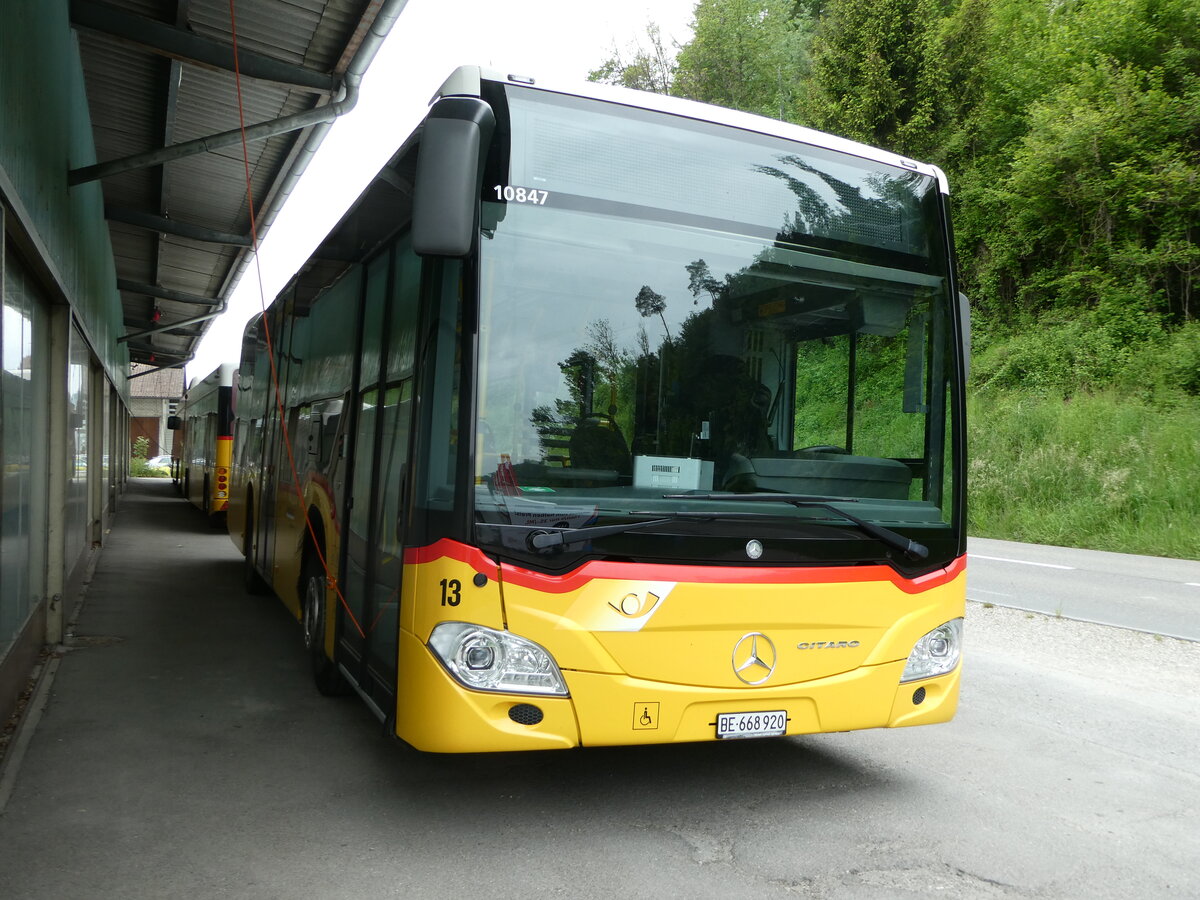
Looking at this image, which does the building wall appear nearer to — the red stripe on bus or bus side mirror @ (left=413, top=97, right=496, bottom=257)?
bus side mirror @ (left=413, top=97, right=496, bottom=257)

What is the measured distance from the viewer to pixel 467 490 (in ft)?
14.0

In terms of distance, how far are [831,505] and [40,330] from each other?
21.0ft

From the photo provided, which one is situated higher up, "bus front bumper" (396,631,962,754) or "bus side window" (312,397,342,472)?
"bus side window" (312,397,342,472)

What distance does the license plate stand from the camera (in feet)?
14.9

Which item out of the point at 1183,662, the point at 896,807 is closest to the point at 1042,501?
the point at 1183,662

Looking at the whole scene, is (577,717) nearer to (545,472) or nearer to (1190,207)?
(545,472)

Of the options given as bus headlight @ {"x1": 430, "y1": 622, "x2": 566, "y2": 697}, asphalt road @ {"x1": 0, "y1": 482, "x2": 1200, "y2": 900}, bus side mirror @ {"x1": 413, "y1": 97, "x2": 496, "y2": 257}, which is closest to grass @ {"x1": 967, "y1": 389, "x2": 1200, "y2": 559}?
asphalt road @ {"x1": 0, "y1": 482, "x2": 1200, "y2": 900}

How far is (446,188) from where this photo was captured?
4.13 meters

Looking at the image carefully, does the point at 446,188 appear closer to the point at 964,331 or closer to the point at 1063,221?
the point at 964,331

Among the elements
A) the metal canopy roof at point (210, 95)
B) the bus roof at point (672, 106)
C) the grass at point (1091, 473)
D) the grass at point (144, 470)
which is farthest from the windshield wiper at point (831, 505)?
the grass at point (144, 470)

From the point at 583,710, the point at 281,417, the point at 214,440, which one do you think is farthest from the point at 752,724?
the point at 214,440

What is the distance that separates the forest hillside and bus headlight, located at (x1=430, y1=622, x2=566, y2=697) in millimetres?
15716

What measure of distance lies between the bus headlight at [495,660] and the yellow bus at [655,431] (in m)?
0.01

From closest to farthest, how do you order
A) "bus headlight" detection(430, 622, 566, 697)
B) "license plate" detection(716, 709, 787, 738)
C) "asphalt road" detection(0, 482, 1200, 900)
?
1. "asphalt road" detection(0, 482, 1200, 900)
2. "bus headlight" detection(430, 622, 566, 697)
3. "license plate" detection(716, 709, 787, 738)
